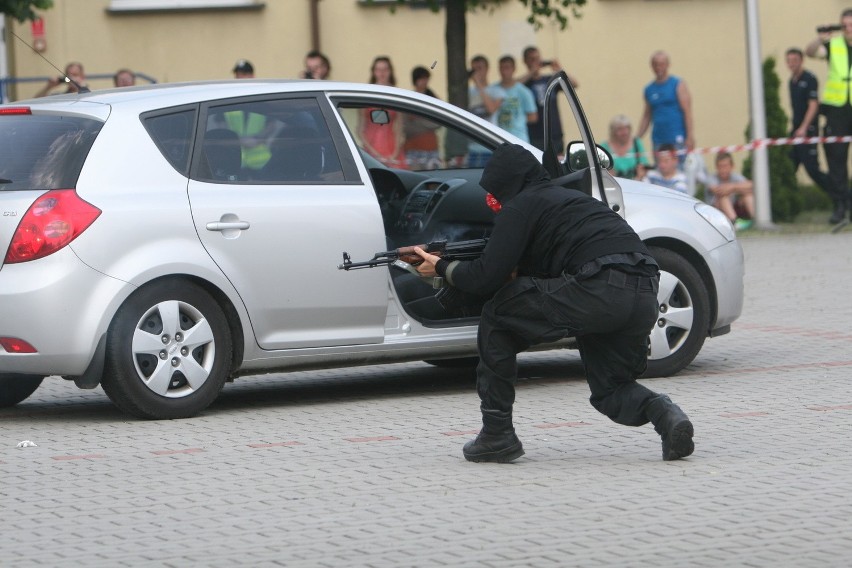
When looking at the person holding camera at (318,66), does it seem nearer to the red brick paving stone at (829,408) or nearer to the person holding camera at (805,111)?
the person holding camera at (805,111)

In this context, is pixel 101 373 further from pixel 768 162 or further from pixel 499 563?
pixel 768 162

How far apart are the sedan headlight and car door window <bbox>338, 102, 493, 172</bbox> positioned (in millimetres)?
1252

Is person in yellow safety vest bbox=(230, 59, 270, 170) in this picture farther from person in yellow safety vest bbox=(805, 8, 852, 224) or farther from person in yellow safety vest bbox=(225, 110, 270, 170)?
person in yellow safety vest bbox=(805, 8, 852, 224)

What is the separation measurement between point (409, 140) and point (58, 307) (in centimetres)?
231

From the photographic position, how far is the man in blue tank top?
19.4 metres

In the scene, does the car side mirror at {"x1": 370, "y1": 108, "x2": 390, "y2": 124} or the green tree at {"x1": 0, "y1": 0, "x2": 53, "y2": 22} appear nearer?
the car side mirror at {"x1": 370, "y1": 108, "x2": 390, "y2": 124}

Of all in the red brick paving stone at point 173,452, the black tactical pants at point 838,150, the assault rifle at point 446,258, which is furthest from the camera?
the black tactical pants at point 838,150

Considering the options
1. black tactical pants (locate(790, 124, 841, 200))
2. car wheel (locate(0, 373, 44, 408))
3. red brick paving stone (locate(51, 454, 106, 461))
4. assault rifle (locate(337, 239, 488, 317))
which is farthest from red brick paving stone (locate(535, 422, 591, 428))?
black tactical pants (locate(790, 124, 841, 200))

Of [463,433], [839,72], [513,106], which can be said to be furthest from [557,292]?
[839,72]

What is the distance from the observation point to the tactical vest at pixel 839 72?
19.5 metres

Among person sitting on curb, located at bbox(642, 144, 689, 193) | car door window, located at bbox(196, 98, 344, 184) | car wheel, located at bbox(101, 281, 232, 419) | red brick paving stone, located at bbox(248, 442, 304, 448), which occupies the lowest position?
red brick paving stone, located at bbox(248, 442, 304, 448)

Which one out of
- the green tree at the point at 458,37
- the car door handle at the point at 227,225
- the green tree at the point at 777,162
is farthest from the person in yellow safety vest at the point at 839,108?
the car door handle at the point at 227,225

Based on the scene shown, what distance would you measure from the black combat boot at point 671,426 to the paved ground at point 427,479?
76 mm

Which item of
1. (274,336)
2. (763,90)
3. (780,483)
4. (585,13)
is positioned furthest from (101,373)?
(585,13)
